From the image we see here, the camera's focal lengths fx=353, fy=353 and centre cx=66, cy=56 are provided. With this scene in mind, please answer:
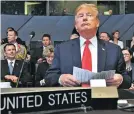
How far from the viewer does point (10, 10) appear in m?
6.82

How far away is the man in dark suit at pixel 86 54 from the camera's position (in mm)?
1943

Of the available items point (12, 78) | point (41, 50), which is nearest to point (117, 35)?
point (41, 50)

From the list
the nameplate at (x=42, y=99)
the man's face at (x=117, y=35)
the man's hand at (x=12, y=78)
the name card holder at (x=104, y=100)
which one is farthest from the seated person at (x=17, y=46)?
the nameplate at (x=42, y=99)

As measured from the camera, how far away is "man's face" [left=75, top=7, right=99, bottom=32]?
77.0 inches

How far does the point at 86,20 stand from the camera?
196 cm

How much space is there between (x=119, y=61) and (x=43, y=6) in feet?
18.5

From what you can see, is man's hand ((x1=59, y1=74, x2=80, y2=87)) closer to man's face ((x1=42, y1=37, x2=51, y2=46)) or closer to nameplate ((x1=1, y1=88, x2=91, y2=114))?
nameplate ((x1=1, y1=88, x2=91, y2=114))

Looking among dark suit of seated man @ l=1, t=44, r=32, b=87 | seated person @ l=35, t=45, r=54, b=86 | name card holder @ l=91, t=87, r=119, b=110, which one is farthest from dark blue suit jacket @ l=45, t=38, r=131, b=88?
seated person @ l=35, t=45, r=54, b=86

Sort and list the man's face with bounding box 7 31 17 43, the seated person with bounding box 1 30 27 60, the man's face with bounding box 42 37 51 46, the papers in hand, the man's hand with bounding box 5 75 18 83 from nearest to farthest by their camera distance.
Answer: the papers in hand < the man's hand with bounding box 5 75 18 83 < the seated person with bounding box 1 30 27 60 < the man's face with bounding box 7 31 17 43 < the man's face with bounding box 42 37 51 46

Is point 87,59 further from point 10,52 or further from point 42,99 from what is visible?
point 10,52

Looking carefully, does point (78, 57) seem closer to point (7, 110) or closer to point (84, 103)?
point (84, 103)

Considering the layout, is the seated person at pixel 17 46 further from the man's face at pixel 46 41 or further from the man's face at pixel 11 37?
the man's face at pixel 46 41

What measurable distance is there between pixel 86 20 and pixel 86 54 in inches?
7.5

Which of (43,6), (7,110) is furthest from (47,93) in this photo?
(43,6)
